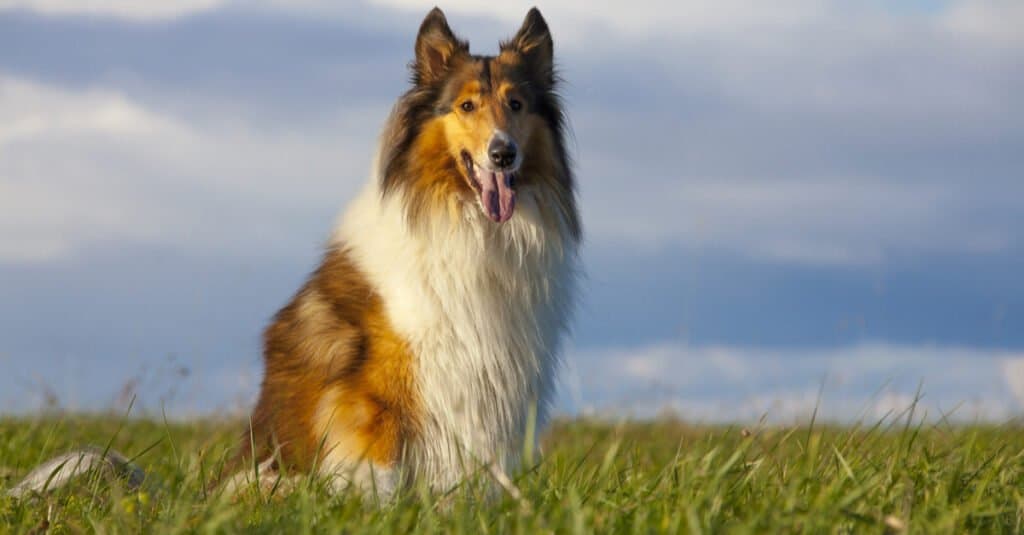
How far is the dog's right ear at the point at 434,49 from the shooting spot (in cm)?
655

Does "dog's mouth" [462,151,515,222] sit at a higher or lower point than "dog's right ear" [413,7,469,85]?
lower

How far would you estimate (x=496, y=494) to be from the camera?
543 centimetres

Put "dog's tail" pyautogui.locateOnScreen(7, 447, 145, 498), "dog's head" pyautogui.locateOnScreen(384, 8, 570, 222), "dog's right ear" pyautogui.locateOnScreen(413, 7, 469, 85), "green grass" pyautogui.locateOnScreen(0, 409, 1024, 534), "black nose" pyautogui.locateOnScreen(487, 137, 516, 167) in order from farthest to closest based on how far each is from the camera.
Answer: "dog's right ear" pyautogui.locateOnScreen(413, 7, 469, 85)
"dog's head" pyautogui.locateOnScreen(384, 8, 570, 222)
"black nose" pyautogui.locateOnScreen(487, 137, 516, 167)
"dog's tail" pyautogui.locateOnScreen(7, 447, 145, 498)
"green grass" pyautogui.locateOnScreen(0, 409, 1024, 534)

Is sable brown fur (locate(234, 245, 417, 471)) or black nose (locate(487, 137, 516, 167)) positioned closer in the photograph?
sable brown fur (locate(234, 245, 417, 471))

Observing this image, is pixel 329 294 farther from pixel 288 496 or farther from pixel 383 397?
pixel 288 496

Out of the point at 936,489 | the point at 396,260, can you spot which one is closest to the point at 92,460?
the point at 396,260

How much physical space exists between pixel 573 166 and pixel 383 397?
182 cm

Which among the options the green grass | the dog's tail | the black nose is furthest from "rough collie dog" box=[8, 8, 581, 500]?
the green grass

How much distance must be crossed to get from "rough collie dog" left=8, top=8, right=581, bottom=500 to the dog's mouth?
11 mm

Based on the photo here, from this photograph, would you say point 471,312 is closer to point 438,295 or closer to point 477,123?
point 438,295

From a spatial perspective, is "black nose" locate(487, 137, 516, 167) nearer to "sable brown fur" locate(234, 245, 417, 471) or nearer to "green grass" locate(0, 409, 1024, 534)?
"sable brown fur" locate(234, 245, 417, 471)

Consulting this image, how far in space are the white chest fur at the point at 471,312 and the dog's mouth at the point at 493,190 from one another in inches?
4.0

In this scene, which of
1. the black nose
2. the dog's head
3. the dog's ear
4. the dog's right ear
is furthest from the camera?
the dog's ear

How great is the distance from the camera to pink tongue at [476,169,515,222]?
242 inches
